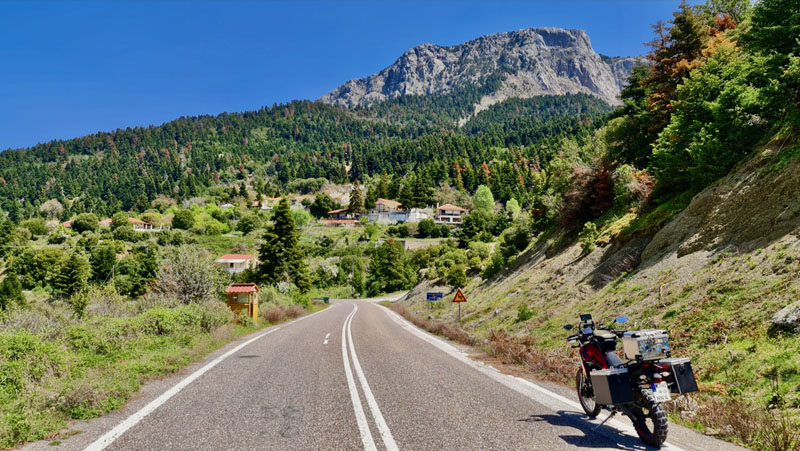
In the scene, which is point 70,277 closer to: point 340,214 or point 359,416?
point 359,416

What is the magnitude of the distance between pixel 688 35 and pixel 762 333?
975 inches

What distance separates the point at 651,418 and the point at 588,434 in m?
0.80

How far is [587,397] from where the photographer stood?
602 cm

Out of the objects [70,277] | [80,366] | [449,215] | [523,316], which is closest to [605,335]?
[80,366]

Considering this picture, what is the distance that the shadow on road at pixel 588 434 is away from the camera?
483 cm

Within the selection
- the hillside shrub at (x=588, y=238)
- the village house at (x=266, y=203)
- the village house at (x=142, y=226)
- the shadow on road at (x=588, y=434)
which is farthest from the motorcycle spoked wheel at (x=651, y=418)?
the village house at (x=266, y=203)

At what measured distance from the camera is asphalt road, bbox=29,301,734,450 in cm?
480

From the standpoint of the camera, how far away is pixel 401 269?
258ft

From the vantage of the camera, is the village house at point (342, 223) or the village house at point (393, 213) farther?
the village house at point (342, 223)

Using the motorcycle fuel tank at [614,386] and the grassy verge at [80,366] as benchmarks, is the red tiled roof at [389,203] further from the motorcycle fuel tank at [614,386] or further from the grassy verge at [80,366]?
the motorcycle fuel tank at [614,386]

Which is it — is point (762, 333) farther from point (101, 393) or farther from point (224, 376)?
point (101, 393)

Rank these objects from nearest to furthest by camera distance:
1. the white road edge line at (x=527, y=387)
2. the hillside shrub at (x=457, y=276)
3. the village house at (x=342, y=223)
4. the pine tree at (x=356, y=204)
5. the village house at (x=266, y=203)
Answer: the white road edge line at (x=527, y=387)
the hillside shrub at (x=457, y=276)
the village house at (x=342, y=223)
the pine tree at (x=356, y=204)
the village house at (x=266, y=203)

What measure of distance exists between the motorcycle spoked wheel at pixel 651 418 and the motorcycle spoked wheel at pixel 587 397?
0.71 meters

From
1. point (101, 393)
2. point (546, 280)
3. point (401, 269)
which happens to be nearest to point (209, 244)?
point (401, 269)
